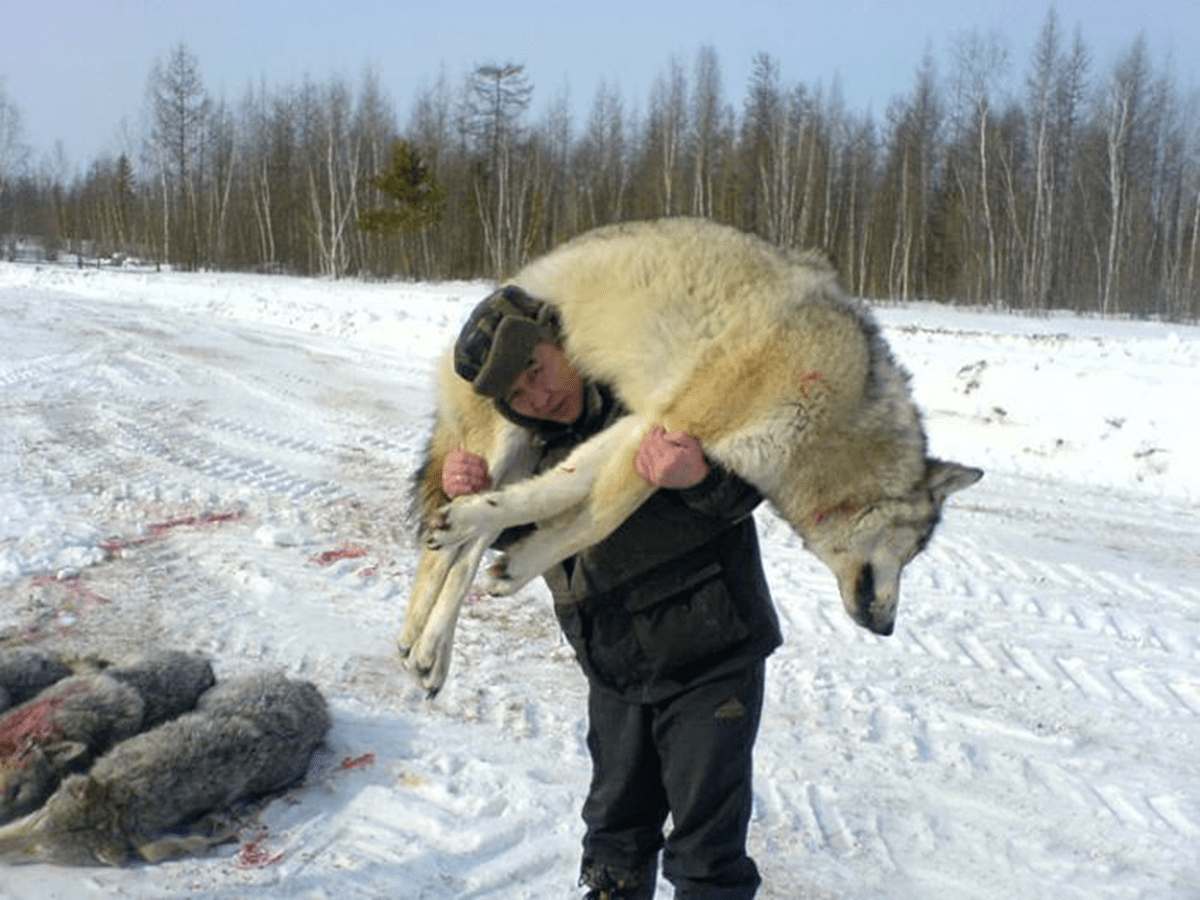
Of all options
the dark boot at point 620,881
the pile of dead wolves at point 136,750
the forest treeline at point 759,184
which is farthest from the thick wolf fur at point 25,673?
the forest treeline at point 759,184

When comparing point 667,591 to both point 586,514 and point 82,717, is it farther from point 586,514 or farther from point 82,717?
point 82,717

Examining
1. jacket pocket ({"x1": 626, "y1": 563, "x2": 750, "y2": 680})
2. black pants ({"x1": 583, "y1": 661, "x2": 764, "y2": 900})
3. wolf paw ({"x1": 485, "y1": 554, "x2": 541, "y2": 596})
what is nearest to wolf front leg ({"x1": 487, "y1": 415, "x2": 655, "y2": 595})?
wolf paw ({"x1": 485, "y1": 554, "x2": 541, "y2": 596})

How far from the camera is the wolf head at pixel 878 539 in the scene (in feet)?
7.89

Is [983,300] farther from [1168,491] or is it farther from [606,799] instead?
[606,799]

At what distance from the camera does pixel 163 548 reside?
6.00m

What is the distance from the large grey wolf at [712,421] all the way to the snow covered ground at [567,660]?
129cm

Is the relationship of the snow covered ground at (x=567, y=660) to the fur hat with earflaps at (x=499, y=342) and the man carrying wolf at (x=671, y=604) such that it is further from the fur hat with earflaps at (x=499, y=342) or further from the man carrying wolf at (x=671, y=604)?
the fur hat with earflaps at (x=499, y=342)

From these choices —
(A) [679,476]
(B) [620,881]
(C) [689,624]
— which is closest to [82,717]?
(B) [620,881]

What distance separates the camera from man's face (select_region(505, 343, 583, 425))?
2277 millimetres

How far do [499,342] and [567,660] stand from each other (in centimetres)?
282

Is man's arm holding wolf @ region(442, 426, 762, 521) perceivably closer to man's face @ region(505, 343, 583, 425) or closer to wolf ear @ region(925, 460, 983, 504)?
man's face @ region(505, 343, 583, 425)

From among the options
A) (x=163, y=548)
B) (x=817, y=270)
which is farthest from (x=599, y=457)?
(x=163, y=548)

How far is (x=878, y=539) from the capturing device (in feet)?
7.91

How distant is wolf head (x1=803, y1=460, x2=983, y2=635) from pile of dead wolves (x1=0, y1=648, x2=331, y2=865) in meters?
2.04
